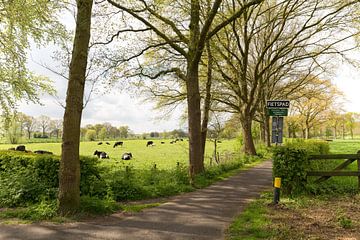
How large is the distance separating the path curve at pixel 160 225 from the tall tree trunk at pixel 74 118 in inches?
40.0

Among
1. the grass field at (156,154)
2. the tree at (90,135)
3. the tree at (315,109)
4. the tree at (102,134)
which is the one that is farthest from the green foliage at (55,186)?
the tree at (102,134)

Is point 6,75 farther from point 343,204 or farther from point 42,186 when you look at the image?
point 343,204

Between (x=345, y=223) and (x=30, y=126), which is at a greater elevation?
(x=30, y=126)

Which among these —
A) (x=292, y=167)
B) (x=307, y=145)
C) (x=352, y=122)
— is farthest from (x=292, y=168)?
(x=352, y=122)

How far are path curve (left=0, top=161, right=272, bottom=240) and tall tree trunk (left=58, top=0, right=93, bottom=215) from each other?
1.02 meters

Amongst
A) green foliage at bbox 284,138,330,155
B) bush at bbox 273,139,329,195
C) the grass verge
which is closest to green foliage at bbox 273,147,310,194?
bush at bbox 273,139,329,195

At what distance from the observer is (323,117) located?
59.9 metres

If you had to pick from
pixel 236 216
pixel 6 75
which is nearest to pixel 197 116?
pixel 236 216

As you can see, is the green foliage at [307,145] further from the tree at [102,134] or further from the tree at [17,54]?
the tree at [102,134]

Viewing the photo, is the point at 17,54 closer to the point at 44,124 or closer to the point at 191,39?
the point at 191,39

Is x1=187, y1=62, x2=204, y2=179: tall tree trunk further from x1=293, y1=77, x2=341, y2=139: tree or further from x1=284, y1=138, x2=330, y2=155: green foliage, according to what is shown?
x1=293, y1=77, x2=341, y2=139: tree

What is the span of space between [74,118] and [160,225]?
3864mm

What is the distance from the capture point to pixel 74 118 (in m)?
9.32

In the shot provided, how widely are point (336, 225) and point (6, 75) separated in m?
18.4
